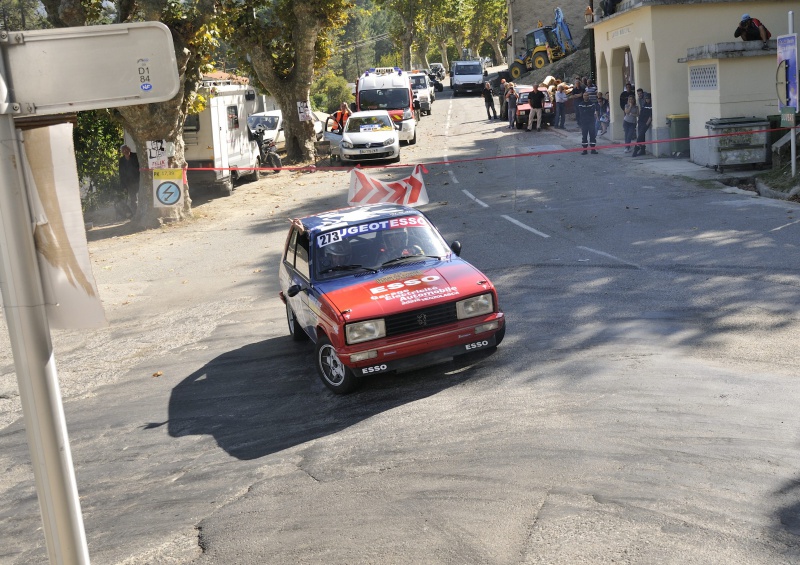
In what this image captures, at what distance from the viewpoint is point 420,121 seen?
4616cm

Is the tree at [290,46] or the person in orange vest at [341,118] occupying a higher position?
the tree at [290,46]

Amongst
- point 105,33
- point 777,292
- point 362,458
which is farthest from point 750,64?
point 105,33

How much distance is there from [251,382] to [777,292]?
255 inches

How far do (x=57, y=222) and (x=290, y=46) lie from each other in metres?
29.9

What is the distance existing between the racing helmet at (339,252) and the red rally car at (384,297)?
0.04 ft

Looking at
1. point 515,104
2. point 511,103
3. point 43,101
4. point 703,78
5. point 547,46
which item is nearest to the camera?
point 43,101

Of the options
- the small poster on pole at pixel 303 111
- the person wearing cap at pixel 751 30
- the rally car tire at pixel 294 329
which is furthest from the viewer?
the small poster on pole at pixel 303 111

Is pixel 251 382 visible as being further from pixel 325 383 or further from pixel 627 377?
pixel 627 377

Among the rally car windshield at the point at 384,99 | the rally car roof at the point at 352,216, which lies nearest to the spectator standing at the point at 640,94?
the rally car windshield at the point at 384,99

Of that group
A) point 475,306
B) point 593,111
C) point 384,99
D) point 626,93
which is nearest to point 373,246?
point 475,306

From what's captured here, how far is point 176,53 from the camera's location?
2136 centimetres

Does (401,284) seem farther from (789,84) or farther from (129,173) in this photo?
(129,173)

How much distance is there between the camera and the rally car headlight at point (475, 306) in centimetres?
897

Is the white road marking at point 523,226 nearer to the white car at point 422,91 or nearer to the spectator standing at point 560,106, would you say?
the spectator standing at point 560,106
